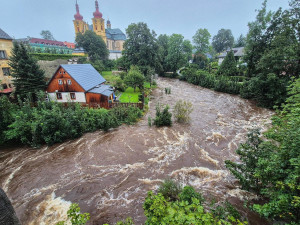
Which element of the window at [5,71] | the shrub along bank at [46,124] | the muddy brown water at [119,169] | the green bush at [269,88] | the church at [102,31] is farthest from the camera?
the church at [102,31]

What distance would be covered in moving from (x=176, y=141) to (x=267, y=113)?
522 inches

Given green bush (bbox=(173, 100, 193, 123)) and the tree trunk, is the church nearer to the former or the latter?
green bush (bbox=(173, 100, 193, 123))

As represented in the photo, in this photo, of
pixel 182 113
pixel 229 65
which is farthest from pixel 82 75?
pixel 229 65

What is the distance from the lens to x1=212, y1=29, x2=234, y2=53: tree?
77.8m

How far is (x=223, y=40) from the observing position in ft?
259

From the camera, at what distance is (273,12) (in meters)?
19.9

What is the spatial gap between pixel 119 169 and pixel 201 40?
51.5m

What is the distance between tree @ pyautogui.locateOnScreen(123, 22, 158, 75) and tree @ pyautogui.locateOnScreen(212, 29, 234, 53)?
6012 centimetres

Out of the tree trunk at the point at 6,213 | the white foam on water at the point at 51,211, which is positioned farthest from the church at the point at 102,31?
the tree trunk at the point at 6,213

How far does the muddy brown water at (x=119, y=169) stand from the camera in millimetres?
6918

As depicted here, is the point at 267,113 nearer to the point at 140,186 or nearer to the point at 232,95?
the point at 232,95

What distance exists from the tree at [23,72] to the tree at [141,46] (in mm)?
20368

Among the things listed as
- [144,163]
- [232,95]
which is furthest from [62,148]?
[232,95]

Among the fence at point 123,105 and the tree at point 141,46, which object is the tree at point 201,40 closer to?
the tree at point 141,46
